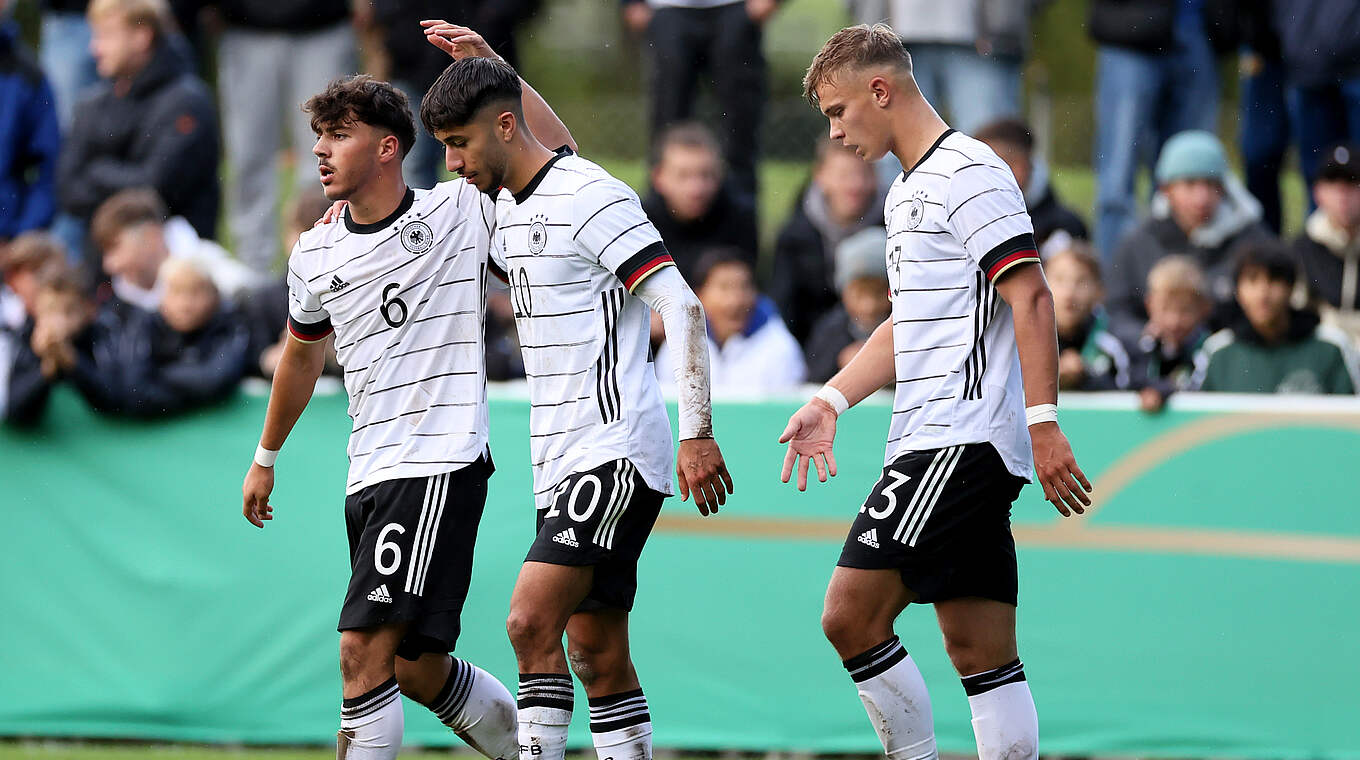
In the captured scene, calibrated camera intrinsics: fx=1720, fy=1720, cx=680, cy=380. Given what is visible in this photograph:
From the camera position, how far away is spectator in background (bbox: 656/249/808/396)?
8594 millimetres

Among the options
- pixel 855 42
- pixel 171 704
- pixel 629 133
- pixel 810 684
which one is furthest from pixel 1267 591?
pixel 629 133

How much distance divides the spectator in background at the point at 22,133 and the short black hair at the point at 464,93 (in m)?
6.75

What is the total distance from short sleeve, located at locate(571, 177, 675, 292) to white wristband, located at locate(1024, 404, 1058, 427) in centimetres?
119

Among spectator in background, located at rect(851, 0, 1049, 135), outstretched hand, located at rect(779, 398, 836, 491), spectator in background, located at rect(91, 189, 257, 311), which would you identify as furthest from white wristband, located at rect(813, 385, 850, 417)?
spectator in background, located at rect(91, 189, 257, 311)

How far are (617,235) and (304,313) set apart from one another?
1251mm

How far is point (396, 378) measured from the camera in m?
5.78

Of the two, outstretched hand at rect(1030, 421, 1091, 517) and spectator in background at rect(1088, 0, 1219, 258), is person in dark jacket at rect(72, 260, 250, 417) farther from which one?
spectator in background at rect(1088, 0, 1219, 258)

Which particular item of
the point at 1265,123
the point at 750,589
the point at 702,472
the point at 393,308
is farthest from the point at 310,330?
the point at 1265,123

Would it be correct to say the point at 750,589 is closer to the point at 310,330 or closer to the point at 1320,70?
the point at 310,330

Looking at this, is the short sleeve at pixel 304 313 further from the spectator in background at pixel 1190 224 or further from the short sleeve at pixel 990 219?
the spectator in background at pixel 1190 224

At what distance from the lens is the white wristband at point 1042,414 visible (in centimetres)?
502

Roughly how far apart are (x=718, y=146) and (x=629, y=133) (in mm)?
8814

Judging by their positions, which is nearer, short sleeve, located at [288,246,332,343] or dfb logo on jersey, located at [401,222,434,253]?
dfb logo on jersey, located at [401,222,434,253]

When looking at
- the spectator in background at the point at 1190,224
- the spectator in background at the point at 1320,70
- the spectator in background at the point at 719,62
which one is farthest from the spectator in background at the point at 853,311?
the spectator in background at the point at 1320,70
